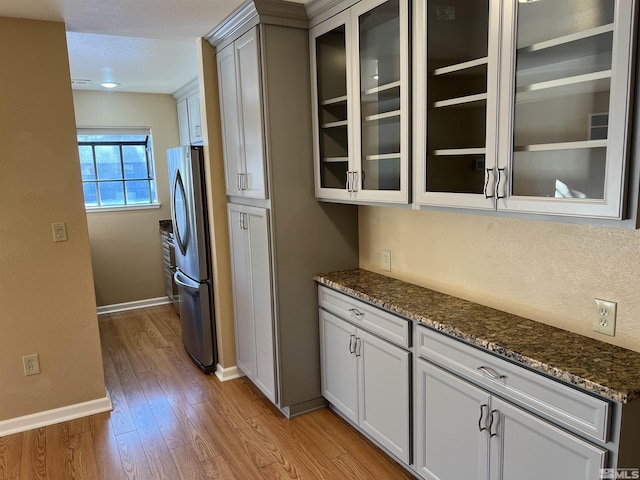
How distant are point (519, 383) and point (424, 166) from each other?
2.97ft

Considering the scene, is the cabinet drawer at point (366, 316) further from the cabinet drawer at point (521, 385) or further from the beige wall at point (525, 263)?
the beige wall at point (525, 263)

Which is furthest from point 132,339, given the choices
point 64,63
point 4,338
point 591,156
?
point 591,156

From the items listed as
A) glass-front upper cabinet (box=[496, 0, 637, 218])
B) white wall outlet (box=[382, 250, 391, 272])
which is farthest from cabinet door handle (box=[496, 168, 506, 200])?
white wall outlet (box=[382, 250, 391, 272])

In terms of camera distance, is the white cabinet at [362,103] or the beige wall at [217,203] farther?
the beige wall at [217,203]

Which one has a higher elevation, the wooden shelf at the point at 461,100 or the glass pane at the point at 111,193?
the wooden shelf at the point at 461,100

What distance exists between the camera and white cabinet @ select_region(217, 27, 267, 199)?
2588 mm

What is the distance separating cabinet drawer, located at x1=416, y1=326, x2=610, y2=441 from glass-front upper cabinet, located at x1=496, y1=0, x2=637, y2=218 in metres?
0.55

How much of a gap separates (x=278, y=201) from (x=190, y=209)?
0.97 meters

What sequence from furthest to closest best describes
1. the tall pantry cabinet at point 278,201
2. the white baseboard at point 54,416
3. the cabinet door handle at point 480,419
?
the white baseboard at point 54,416 → the tall pantry cabinet at point 278,201 → the cabinet door handle at point 480,419

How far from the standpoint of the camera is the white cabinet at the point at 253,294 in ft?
9.07

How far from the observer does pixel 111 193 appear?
203 inches

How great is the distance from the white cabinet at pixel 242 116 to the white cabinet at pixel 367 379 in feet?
2.76

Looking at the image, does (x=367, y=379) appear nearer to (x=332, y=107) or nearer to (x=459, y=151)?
(x=459, y=151)

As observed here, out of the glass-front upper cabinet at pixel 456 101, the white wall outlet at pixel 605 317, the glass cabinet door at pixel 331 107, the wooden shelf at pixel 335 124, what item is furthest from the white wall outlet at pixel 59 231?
the white wall outlet at pixel 605 317
